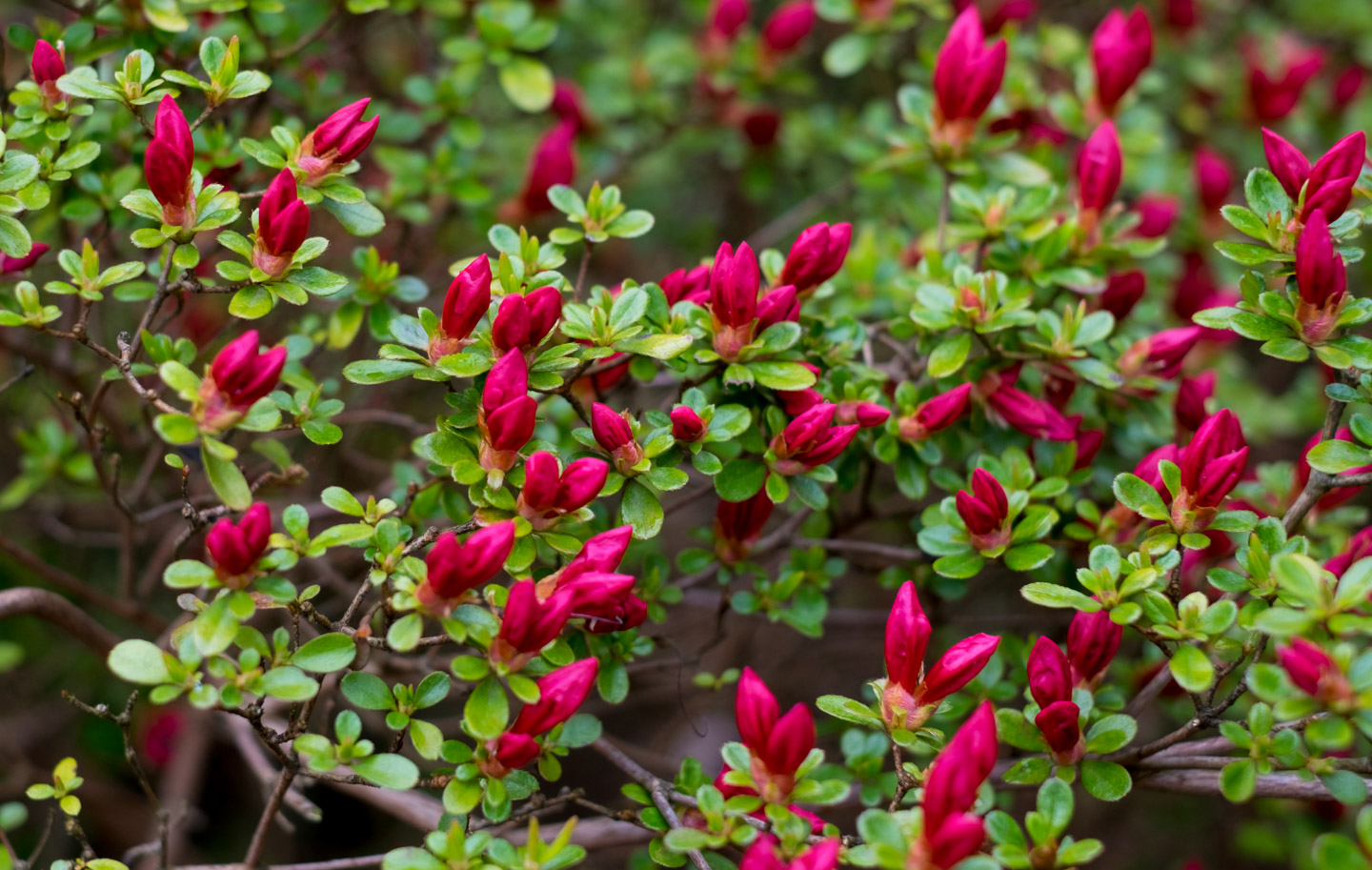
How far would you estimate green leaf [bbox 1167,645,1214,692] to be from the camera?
1.02 m

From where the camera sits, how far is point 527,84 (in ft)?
6.09

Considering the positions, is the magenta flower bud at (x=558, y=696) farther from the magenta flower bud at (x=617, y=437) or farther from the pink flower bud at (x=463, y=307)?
the pink flower bud at (x=463, y=307)

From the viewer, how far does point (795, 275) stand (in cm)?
129

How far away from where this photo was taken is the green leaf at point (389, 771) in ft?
3.26

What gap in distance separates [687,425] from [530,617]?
0.98 feet

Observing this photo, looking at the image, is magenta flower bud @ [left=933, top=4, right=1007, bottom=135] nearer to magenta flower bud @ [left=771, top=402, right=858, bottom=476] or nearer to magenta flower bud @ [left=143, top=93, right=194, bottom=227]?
magenta flower bud @ [left=771, top=402, right=858, bottom=476]

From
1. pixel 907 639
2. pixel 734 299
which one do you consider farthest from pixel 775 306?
pixel 907 639

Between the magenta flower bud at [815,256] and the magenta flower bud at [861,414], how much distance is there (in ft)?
0.54

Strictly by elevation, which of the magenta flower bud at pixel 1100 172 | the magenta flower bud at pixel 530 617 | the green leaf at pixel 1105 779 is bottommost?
the green leaf at pixel 1105 779

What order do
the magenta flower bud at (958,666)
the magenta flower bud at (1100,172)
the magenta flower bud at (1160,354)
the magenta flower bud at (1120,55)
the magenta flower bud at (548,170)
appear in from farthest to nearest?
the magenta flower bud at (548,170) < the magenta flower bud at (1120,55) < the magenta flower bud at (1100,172) < the magenta flower bud at (1160,354) < the magenta flower bud at (958,666)

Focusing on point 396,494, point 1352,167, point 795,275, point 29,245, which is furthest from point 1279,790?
point 29,245

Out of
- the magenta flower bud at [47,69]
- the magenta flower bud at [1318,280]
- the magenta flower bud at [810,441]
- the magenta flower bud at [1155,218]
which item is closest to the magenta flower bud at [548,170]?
the magenta flower bud at [47,69]

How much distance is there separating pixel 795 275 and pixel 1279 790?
0.82 m

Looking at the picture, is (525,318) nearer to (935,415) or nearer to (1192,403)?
(935,415)
